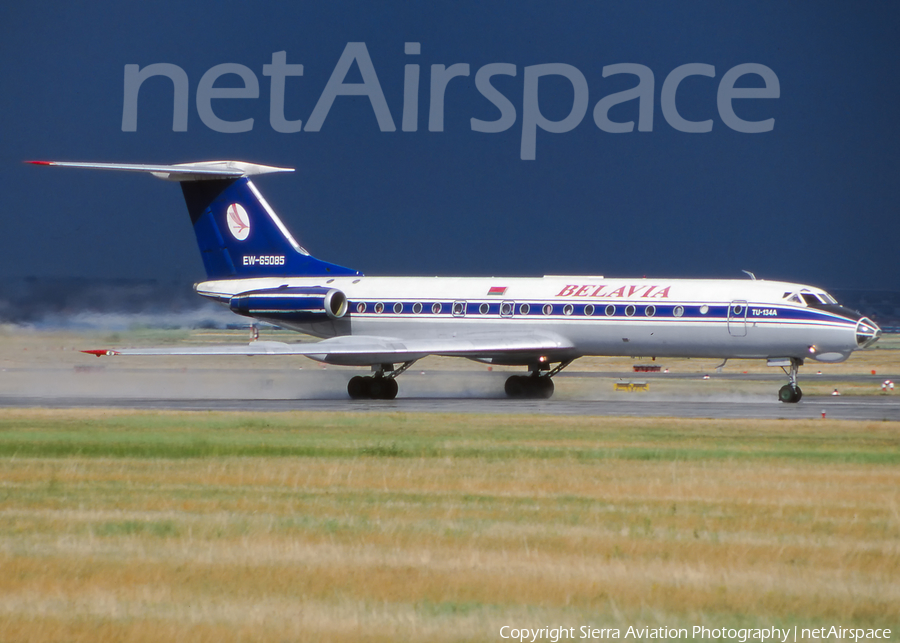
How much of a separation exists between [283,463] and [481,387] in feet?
73.1

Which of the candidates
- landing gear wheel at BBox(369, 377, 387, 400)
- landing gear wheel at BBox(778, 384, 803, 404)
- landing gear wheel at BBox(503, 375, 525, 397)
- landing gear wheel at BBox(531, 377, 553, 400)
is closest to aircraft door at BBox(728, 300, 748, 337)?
landing gear wheel at BBox(778, 384, 803, 404)

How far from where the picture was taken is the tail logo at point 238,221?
1399 inches

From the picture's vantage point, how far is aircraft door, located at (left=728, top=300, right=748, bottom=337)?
1163 inches

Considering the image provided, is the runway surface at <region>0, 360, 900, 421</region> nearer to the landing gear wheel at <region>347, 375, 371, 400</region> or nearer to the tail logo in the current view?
the landing gear wheel at <region>347, 375, 371, 400</region>

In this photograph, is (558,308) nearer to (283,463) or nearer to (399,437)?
(399,437)

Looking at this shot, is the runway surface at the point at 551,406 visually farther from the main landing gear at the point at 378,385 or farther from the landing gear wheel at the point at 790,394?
the main landing gear at the point at 378,385

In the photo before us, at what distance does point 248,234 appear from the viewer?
35.5 m

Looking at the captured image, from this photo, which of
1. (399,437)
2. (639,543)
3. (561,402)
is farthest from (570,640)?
(561,402)

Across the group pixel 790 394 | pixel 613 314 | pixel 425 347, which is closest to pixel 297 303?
pixel 425 347

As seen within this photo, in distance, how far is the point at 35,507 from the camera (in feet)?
38.6

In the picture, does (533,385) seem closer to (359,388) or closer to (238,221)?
(359,388)

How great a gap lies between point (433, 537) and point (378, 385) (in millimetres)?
22517

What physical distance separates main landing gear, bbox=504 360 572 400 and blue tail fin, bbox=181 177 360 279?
626 centimetres

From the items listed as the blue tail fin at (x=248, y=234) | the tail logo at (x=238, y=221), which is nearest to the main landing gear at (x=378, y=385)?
the blue tail fin at (x=248, y=234)
